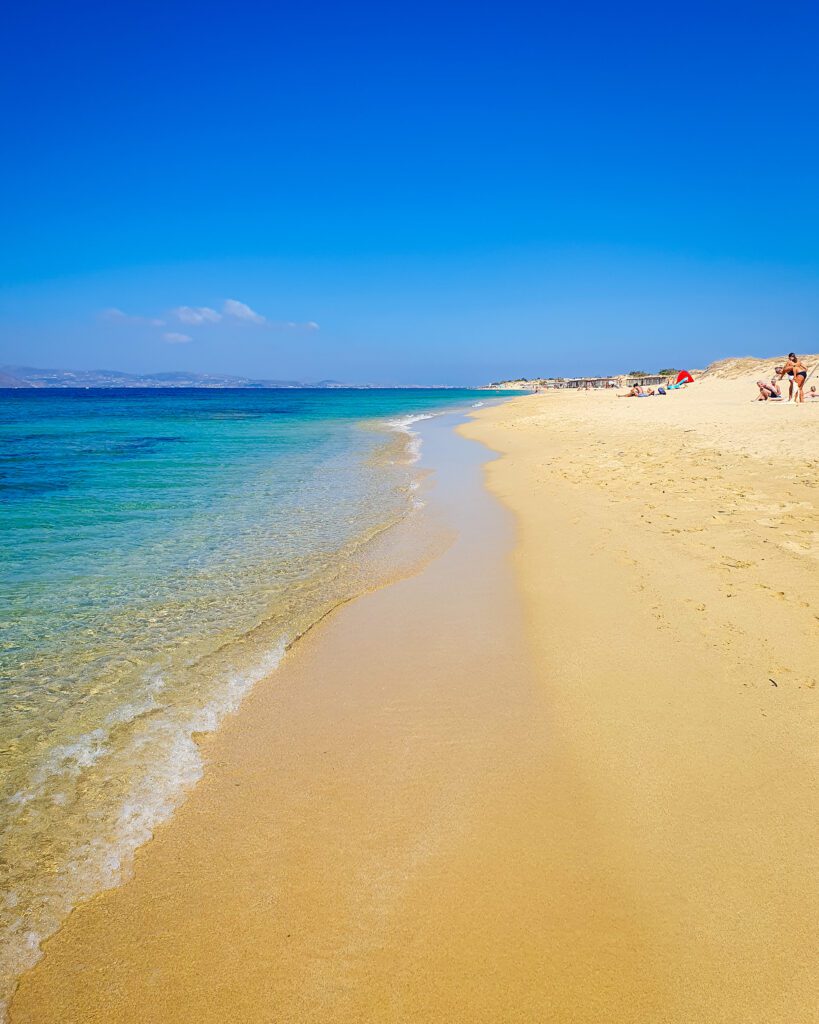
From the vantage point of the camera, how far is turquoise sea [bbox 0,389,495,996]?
2.85 meters

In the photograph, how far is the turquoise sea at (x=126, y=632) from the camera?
9.34 feet

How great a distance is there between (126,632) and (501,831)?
13.3 ft

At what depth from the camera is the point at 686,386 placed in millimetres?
50688

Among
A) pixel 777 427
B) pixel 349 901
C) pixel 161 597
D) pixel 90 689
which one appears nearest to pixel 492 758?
pixel 349 901

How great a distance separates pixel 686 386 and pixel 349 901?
56.4m

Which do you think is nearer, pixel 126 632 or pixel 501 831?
pixel 501 831

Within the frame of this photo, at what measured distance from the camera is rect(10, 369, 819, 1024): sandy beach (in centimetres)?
203

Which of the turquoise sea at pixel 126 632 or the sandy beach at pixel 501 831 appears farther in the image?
the turquoise sea at pixel 126 632

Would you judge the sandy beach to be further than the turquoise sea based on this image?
No

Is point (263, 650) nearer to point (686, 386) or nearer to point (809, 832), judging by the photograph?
point (809, 832)

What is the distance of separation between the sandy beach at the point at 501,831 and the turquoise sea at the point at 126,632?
0.86 ft

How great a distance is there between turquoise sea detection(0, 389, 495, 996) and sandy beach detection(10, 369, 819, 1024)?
26cm

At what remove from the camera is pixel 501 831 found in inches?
109

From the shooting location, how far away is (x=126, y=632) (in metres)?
5.23
